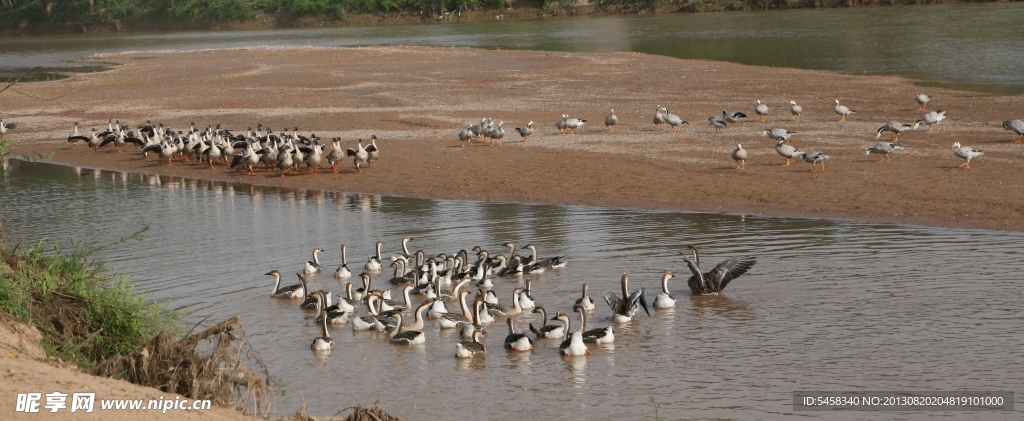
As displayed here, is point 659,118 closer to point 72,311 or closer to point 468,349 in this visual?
point 468,349

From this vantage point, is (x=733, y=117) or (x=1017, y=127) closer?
(x=1017, y=127)

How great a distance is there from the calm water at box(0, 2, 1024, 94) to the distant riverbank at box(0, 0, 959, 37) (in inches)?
128

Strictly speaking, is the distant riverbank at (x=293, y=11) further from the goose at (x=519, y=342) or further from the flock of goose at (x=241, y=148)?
the goose at (x=519, y=342)

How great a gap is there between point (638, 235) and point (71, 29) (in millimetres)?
104695

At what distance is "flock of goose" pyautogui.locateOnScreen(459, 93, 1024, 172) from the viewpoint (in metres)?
21.6

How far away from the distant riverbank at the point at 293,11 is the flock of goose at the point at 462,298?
67446 millimetres

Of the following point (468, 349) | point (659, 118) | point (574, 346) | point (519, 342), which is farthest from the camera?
point (659, 118)

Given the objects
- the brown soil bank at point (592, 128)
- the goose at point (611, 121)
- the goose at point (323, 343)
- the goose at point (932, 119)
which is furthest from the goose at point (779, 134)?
the goose at point (323, 343)

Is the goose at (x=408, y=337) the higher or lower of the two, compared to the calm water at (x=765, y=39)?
lower

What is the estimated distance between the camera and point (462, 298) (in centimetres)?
1382

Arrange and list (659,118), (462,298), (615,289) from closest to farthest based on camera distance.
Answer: (462,298), (615,289), (659,118)

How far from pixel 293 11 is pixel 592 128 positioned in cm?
7735

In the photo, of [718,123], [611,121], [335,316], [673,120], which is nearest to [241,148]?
[611,121]

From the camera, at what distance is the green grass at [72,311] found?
9.24 meters
